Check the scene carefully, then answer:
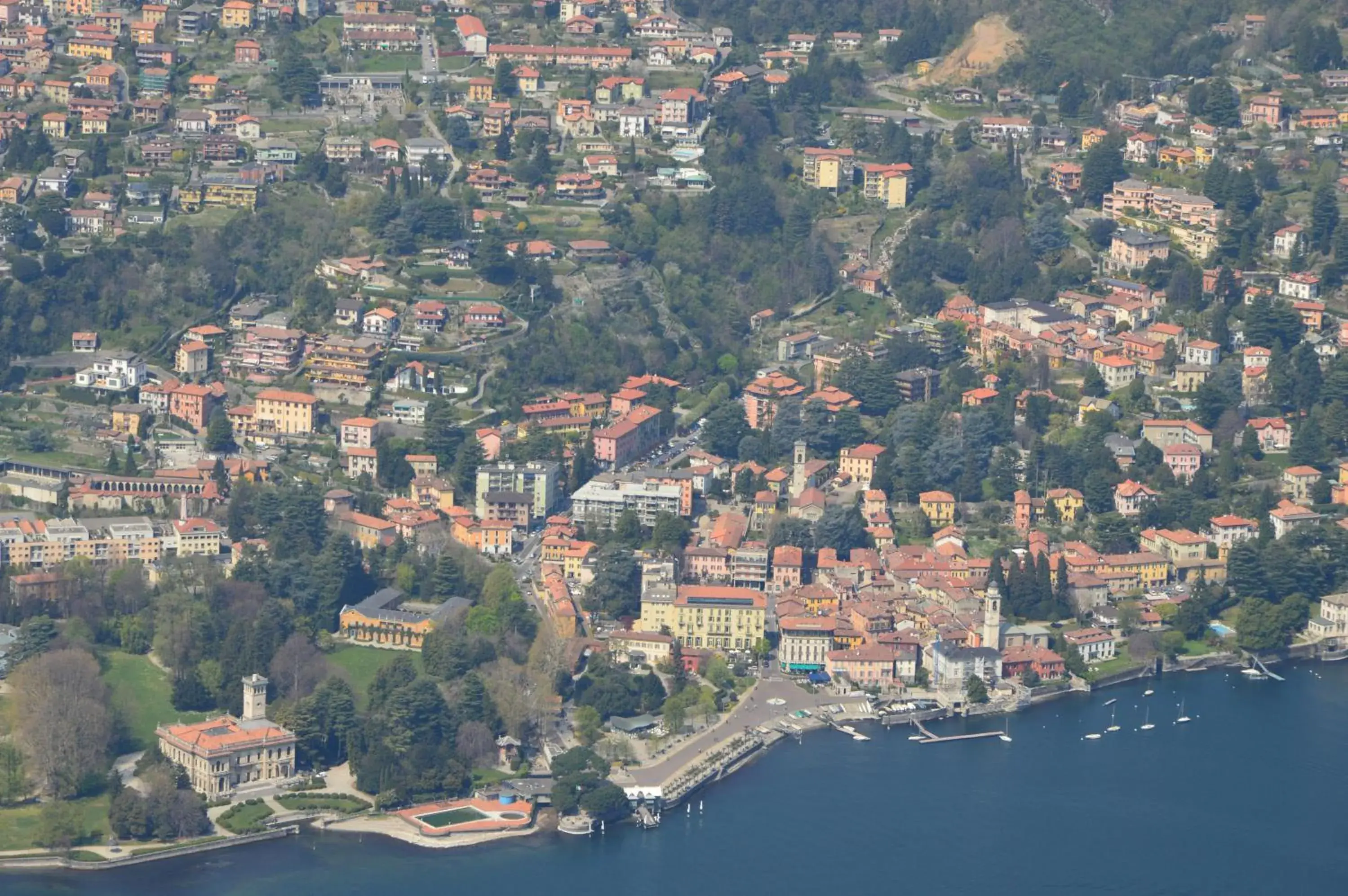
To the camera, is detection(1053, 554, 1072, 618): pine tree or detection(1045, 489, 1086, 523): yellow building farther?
detection(1045, 489, 1086, 523): yellow building

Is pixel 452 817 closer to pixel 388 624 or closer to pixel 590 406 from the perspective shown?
pixel 388 624

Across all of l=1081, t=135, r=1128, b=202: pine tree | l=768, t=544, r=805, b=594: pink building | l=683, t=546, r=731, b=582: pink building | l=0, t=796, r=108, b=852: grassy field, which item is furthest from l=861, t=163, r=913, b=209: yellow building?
l=0, t=796, r=108, b=852: grassy field

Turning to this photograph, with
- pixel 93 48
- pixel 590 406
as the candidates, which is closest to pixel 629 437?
pixel 590 406

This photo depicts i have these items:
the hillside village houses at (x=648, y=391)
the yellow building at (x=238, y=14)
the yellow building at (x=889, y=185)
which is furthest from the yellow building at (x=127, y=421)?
the yellow building at (x=238, y=14)

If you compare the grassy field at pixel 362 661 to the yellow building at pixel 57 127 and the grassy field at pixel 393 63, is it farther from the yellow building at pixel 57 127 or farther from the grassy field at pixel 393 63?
the grassy field at pixel 393 63

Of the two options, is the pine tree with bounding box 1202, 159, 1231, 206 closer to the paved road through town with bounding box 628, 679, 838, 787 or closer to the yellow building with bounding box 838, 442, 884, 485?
the yellow building with bounding box 838, 442, 884, 485

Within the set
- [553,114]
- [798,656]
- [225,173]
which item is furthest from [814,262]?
[798,656]

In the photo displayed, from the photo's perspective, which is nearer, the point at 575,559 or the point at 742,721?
the point at 742,721
